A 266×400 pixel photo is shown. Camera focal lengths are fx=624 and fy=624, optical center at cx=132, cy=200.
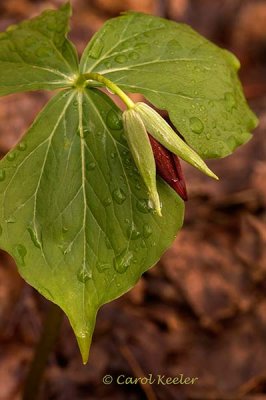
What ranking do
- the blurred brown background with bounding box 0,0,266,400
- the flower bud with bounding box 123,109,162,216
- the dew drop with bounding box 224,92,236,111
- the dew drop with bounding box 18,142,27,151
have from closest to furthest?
1. the flower bud with bounding box 123,109,162,216
2. the dew drop with bounding box 18,142,27,151
3. the dew drop with bounding box 224,92,236,111
4. the blurred brown background with bounding box 0,0,266,400

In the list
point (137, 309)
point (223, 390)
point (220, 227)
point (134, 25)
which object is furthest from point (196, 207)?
point (134, 25)

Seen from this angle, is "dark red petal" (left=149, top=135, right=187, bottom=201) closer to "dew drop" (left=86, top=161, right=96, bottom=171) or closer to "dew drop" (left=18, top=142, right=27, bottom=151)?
"dew drop" (left=86, top=161, right=96, bottom=171)

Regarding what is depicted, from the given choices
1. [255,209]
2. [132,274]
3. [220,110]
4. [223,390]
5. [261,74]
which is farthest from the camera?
[261,74]

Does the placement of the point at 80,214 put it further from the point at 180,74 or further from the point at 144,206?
the point at 180,74

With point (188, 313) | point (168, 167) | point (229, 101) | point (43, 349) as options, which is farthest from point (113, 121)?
point (188, 313)

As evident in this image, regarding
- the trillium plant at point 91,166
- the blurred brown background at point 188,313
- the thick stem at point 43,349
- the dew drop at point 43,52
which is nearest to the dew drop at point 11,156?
the trillium plant at point 91,166

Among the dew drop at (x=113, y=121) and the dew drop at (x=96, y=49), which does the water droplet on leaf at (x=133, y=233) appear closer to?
the dew drop at (x=113, y=121)

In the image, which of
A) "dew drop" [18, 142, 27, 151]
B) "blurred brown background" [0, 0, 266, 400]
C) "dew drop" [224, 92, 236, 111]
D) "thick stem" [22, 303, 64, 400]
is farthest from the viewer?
"blurred brown background" [0, 0, 266, 400]

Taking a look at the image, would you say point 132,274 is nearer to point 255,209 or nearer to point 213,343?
point 213,343

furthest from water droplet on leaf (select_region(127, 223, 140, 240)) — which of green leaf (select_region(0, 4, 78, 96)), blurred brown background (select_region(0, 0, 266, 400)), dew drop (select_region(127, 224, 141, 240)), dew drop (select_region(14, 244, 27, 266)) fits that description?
blurred brown background (select_region(0, 0, 266, 400))
